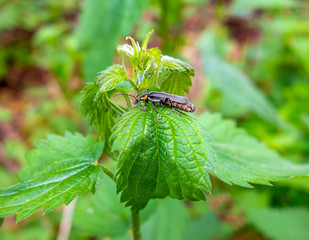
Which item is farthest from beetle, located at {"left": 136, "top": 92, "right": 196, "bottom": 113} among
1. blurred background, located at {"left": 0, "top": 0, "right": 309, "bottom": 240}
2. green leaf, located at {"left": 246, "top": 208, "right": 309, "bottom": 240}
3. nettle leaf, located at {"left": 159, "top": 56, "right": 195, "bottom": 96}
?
green leaf, located at {"left": 246, "top": 208, "right": 309, "bottom": 240}

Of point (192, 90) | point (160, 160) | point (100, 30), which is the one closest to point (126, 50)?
point (160, 160)

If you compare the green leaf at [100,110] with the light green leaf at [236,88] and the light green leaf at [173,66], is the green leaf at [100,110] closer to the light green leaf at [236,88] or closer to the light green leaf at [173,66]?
the light green leaf at [173,66]

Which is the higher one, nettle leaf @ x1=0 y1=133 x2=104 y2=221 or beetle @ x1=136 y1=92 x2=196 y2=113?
beetle @ x1=136 y1=92 x2=196 y2=113

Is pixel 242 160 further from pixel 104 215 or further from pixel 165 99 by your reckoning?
pixel 104 215

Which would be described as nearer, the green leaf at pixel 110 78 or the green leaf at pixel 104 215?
the green leaf at pixel 110 78

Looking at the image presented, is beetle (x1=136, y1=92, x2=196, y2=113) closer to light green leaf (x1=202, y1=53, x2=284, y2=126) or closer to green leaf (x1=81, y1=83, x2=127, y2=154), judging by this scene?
green leaf (x1=81, y1=83, x2=127, y2=154)

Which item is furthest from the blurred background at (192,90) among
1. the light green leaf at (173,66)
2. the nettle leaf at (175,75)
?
the light green leaf at (173,66)
